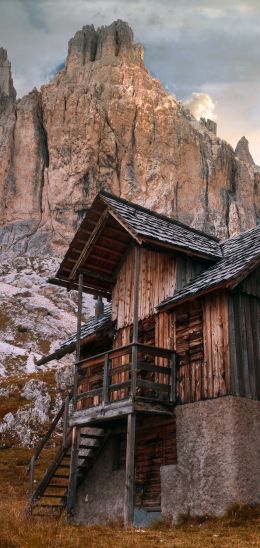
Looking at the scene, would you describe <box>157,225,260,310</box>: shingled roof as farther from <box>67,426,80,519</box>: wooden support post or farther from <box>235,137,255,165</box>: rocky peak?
<box>235,137,255,165</box>: rocky peak

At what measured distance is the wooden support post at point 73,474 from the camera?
57.1 ft

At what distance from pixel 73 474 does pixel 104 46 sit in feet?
569

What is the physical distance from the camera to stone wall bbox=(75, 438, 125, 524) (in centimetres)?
1805

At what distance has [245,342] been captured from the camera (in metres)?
15.7

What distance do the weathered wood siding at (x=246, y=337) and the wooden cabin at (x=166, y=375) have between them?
0.03 metres

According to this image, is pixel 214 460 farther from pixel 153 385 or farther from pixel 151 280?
pixel 151 280

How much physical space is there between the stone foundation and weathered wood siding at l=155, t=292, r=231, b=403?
20.4 inches

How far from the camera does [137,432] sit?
18016mm

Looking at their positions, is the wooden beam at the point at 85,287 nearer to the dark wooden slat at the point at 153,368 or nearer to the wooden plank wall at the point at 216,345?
the dark wooden slat at the point at 153,368

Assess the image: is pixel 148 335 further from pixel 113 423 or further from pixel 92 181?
pixel 92 181

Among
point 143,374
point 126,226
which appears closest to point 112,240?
point 126,226

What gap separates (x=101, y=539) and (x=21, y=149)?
14786 cm

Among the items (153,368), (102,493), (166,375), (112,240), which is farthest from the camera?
(112,240)

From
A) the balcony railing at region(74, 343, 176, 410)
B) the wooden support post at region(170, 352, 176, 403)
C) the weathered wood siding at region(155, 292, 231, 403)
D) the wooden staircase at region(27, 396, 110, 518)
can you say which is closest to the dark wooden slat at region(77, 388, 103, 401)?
the balcony railing at region(74, 343, 176, 410)
